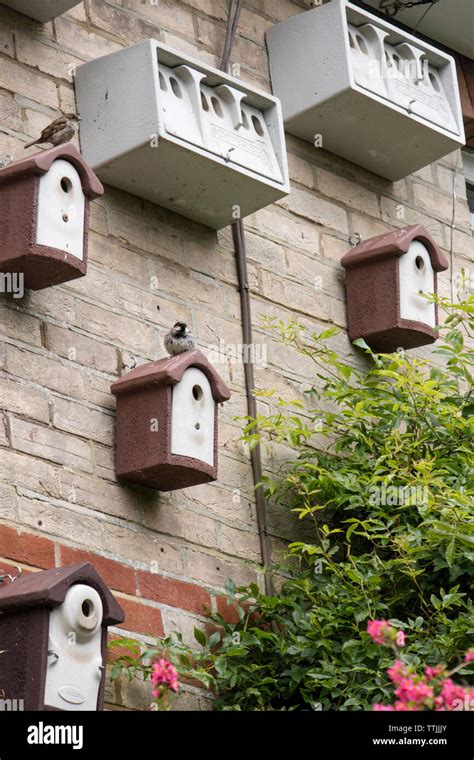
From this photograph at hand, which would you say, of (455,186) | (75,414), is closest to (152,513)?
(75,414)

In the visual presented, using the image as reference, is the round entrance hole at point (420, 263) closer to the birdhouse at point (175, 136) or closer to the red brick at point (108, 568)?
the birdhouse at point (175, 136)

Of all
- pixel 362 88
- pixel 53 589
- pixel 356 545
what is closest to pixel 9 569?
pixel 53 589

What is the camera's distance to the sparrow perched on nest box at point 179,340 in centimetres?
524

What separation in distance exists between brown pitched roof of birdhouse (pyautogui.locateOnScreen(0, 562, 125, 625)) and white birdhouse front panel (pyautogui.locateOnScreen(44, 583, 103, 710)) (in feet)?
0.08

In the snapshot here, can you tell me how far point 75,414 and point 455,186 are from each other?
2.44 m

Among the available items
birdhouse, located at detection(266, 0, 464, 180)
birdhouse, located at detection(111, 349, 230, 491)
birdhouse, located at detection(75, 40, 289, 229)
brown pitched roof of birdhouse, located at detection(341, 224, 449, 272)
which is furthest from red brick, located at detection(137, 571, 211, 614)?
birdhouse, located at detection(266, 0, 464, 180)

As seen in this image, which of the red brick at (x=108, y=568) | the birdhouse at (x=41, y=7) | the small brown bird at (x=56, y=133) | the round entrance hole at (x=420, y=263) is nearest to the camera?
the red brick at (x=108, y=568)

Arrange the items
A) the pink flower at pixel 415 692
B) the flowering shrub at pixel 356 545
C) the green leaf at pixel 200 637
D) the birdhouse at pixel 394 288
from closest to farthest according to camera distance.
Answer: the pink flower at pixel 415 692
the flowering shrub at pixel 356 545
the green leaf at pixel 200 637
the birdhouse at pixel 394 288

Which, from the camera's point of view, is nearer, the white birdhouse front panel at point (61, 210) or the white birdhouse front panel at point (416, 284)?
the white birdhouse front panel at point (61, 210)

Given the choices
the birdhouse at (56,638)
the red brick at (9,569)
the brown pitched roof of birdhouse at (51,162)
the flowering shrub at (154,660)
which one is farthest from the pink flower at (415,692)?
the brown pitched roof of birdhouse at (51,162)

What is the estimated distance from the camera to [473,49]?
7051 mm

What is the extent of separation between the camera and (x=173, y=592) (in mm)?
5086

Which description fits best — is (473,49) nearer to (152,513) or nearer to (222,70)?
(222,70)

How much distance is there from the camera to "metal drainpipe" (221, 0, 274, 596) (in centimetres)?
543
